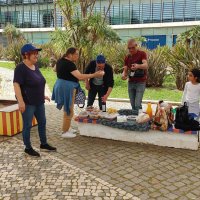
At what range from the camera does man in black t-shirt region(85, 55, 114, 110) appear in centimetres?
623

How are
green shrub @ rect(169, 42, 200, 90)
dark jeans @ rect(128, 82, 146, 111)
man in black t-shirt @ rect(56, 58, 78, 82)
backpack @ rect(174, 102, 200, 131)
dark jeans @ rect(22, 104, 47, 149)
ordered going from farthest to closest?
1. green shrub @ rect(169, 42, 200, 90)
2. dark jeans @ rect(128, 82, 146, 111)
3. man in black t-shirt @ rect(56, 58, 78, 82)
4. backpack @ rect(174, 102, 200, 131)
5. dark jeans @ rect(22, 104, 47, 149)

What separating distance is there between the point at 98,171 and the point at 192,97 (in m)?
2.46

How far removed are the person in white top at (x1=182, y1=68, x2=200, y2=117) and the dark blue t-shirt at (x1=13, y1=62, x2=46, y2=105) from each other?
277 centimetres

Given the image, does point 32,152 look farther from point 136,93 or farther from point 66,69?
point 136,93

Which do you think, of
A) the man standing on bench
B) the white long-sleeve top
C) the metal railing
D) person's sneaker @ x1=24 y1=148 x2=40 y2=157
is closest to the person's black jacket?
the man standing on bench

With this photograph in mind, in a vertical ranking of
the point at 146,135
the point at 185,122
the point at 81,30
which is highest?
the point at 81,30

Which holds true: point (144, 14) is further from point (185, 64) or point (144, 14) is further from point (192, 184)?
point (192, 184)

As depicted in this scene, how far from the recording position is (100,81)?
6516mm

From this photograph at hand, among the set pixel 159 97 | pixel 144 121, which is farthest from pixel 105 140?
pixel 159 97

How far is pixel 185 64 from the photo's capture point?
11.4 metres

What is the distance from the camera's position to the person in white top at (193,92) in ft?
19.5

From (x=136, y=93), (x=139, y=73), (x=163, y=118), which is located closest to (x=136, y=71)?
(x=139, y=73)

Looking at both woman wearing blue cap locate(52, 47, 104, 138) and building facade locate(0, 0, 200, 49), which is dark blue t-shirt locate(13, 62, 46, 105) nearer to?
woman wearing blue cap locate(52, 47, 104, 138)

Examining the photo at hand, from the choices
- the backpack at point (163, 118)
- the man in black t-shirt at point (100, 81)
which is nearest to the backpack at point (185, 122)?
the backpack at point (163, 118)
